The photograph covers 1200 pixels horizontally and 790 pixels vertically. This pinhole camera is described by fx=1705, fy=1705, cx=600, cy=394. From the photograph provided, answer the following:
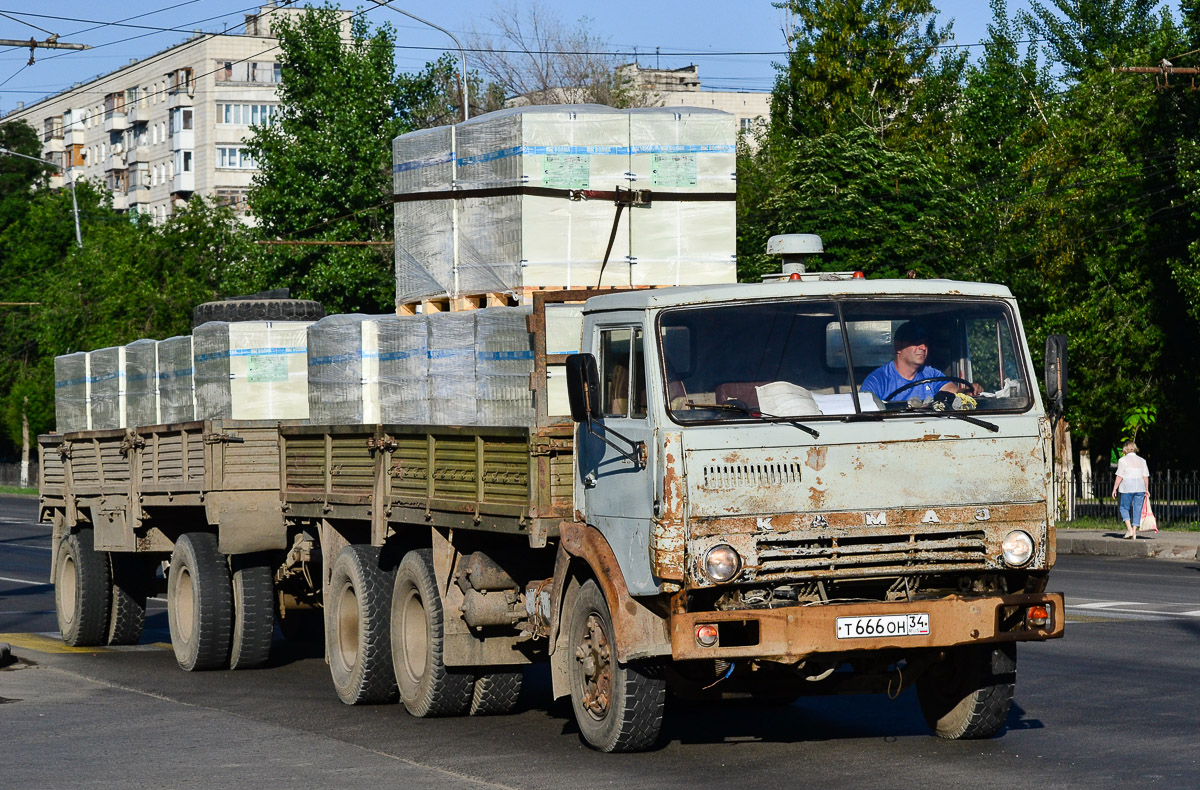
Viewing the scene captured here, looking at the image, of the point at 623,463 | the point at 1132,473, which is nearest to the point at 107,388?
the point at 623,463

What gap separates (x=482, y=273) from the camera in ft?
33.9

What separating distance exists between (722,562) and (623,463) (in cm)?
75

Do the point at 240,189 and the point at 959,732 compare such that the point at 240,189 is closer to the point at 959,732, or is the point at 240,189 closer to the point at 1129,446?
the point at 1129,446

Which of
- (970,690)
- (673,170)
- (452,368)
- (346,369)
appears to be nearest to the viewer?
(970,690)

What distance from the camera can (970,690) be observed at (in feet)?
27.7

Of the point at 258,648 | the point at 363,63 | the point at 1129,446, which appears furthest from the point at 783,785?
the point at 363,63

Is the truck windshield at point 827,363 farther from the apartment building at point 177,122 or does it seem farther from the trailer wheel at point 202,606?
Answer: the apartment building at point 177,122

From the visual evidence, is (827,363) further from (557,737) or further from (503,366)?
(557,737)

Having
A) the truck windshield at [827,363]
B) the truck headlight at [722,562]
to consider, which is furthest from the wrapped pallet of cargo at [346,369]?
the truck headlight at [722,562]

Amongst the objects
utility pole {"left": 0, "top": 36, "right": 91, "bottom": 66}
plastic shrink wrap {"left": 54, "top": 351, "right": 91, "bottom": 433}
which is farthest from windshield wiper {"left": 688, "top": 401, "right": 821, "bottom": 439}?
utility pole {"left": 0, "top": 36, "right": 91, "bottom": 66}

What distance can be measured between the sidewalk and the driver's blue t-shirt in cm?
1743

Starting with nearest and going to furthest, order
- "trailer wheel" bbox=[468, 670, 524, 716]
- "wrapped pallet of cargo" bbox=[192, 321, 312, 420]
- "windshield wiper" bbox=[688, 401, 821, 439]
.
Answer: "windshield wiper" bbox=[688, 401, 821, 439] < "trailer wheel" bbox=[468, 670, 524, 716] < "wrapped pallet of cargo" bbox=[192, 321, 312, 420]

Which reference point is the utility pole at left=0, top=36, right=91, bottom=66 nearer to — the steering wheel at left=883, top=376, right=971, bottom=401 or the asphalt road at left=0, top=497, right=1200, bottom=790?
the asphalt road at left=0, top=497, right=1200, bottom=790

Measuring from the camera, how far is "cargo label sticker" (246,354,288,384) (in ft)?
41.1
